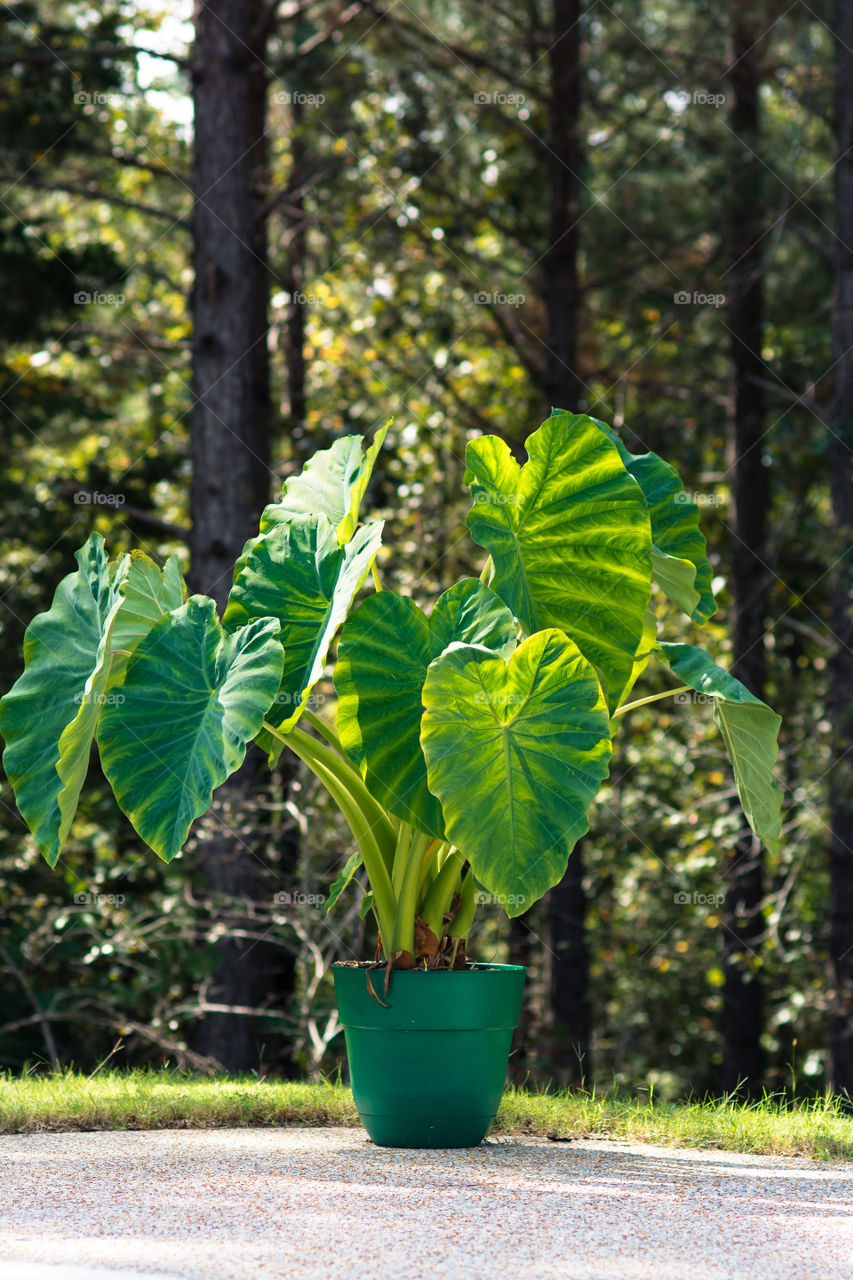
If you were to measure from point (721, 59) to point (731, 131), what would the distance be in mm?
695

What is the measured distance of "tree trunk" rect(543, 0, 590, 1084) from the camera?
315 inches

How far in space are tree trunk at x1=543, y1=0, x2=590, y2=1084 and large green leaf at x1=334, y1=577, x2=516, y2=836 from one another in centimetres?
488

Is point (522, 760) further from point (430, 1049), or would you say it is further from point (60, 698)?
point (60, 698)

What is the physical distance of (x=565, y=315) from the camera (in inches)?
322

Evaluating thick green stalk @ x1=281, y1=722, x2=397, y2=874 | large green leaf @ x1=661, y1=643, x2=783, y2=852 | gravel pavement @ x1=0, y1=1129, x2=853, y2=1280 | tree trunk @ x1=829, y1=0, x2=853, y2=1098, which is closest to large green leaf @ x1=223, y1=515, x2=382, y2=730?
thick green stalk @ x1=281, y1=722, x2=397, y2=874

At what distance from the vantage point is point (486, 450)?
3.29m

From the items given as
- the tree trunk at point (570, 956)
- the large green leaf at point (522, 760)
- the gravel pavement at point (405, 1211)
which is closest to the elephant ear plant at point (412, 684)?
the large green leaf at point (522, 760)

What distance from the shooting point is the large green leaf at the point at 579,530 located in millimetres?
3307

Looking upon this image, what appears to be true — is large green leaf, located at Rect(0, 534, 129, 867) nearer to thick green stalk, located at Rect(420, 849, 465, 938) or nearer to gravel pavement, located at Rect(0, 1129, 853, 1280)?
gravel pavement, located at Rect(0, 1129, 853, 1280)

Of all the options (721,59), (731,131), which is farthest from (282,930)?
(721,59)

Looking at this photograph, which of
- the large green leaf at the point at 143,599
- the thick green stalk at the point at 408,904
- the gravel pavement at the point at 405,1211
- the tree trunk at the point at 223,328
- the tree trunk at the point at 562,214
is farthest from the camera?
the tree trunk at the point at 562,214

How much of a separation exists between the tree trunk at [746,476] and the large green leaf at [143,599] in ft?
17.6

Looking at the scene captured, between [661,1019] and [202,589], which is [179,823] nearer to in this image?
[202,589]

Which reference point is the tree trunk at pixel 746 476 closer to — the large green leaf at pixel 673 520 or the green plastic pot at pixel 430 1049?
the large green leaf at pixel 673 520
